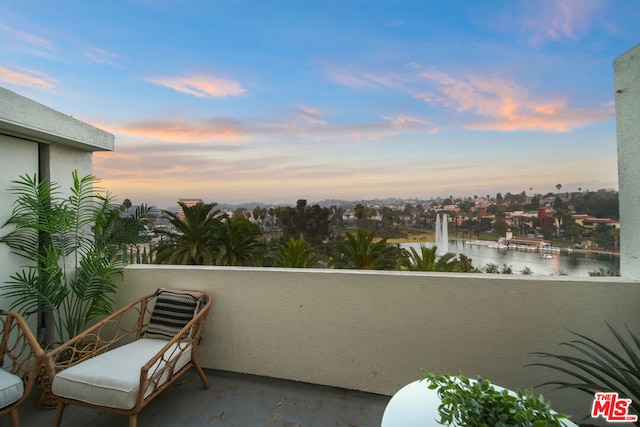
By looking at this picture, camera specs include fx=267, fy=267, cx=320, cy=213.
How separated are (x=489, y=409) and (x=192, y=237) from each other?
6049 mm

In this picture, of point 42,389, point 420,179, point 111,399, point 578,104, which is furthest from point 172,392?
point 420,179

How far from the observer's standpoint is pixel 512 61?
4.68 metres

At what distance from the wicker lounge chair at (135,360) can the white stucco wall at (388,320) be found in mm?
234

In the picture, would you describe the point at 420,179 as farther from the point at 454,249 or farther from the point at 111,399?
the point at 111,399

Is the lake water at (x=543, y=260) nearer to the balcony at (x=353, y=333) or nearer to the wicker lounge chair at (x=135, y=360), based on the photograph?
the balcony at (x=353, y=333)

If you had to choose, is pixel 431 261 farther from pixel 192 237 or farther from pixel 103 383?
pixel 103 383

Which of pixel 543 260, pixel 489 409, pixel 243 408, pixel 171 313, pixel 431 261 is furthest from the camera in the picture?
pixel 431 261

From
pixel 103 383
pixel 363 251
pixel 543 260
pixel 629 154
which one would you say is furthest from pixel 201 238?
pixel 629 154

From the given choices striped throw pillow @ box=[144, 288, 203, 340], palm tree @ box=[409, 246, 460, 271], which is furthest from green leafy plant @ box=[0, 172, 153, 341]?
palm tree @ box=[409, 246, 460, 271]

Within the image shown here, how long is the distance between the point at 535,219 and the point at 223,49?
18.7 feet

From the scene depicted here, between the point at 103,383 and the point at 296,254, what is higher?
the point at 296,254

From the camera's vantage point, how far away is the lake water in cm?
224

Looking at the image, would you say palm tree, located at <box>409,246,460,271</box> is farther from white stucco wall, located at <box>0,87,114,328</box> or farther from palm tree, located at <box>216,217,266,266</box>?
white stucco wall, located at <box>0,87,114,328</box>

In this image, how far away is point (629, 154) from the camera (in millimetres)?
1932
